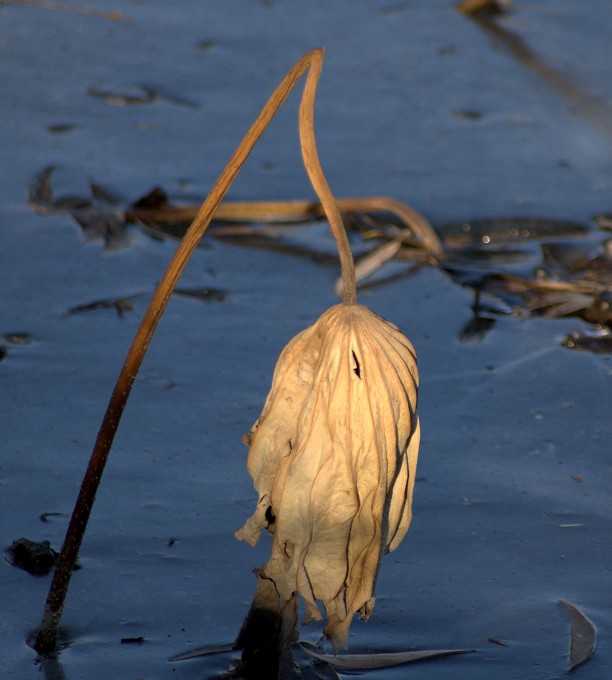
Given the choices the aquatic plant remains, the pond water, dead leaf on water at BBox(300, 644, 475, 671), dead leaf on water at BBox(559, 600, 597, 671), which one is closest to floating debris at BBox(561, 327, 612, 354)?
the pond water

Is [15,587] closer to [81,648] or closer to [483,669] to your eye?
[81,648]

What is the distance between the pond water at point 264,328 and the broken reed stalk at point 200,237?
28 centimetres

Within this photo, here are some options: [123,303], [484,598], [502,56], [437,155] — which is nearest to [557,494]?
[484,598]

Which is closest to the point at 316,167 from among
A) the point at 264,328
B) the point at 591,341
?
the point at 264,328

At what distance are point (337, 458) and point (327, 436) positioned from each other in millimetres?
26

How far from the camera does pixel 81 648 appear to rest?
5.11ft

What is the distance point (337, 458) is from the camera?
1.27m

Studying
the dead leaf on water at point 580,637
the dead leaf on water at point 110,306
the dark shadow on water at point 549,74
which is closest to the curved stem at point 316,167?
the dead leaf on water at point 580,637

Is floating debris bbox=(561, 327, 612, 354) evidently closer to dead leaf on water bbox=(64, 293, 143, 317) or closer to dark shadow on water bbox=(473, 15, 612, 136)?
dead leaf on water bbox=(64, 293, 143, 317)

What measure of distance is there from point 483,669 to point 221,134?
2.17 meters

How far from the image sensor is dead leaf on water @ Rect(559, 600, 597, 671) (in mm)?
1599

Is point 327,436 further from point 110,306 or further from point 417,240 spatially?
point 417,240

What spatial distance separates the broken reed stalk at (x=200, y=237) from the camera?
125 centimetres

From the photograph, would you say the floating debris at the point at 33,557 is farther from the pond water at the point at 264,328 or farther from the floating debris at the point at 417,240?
the floating debris at the point at 417,240
